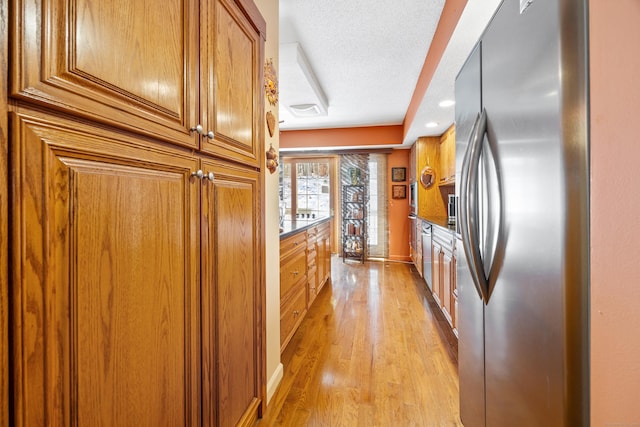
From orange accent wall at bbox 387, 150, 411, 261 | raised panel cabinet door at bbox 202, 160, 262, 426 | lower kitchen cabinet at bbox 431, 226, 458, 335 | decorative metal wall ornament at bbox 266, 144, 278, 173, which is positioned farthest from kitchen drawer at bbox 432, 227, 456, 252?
orange accent wall at bbox 387, 150, 411, 261

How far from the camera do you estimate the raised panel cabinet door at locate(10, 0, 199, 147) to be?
48 cm

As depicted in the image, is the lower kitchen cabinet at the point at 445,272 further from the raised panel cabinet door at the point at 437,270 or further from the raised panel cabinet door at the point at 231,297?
the raised panel cabinet door at the point at 231,297

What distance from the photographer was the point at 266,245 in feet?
5.18

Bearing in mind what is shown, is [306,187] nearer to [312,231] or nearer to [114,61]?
[312,231]

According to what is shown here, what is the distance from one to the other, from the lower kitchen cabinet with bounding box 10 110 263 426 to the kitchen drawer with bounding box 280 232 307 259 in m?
0.93

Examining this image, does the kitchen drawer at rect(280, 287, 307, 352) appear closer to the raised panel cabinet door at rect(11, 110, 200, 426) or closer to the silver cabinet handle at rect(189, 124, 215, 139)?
the raised panel cabinet door at rect(11, 110, 200, 426)

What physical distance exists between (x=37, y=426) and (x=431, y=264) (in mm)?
3240

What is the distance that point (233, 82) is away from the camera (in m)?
1.18

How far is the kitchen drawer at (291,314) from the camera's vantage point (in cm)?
211

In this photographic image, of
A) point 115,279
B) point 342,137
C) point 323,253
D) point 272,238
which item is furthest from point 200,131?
point 342,137

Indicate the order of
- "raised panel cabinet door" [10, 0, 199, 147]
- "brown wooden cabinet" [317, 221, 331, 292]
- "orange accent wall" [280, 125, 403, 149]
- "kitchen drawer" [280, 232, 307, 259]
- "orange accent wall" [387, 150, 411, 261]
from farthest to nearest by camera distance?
"orange accent wall" [387, 150, 411, 261] < "orange accent wall" [280, 125, 403, 149] < "brown wooden cabinet" [317, 221, 331, 292] < "kitchen drawer" [280, 232, 307, 259] < "raised panel cabinet door" [10, 0, 199, 147]

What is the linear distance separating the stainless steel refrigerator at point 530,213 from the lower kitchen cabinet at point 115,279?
2.94 ft

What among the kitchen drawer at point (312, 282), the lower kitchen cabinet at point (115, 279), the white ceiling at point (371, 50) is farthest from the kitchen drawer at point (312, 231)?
the lower kitchen cabinet at point (115, 279)

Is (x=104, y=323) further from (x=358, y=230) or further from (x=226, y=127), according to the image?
(x=358, y=230)
